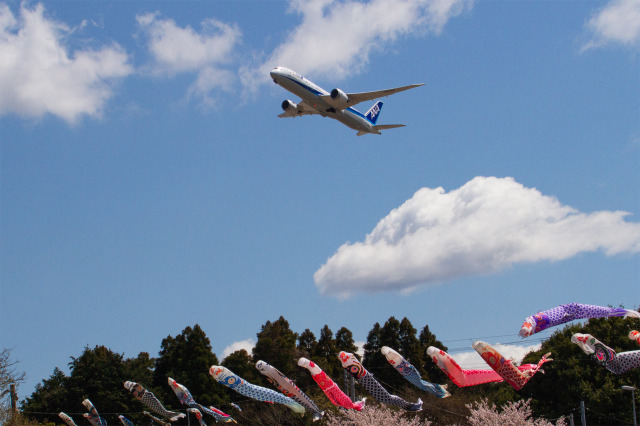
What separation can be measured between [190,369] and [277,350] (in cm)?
746

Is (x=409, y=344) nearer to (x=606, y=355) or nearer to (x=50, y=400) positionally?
(x=50, y=400)

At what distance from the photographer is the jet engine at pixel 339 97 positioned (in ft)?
141

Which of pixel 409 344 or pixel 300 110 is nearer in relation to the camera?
pixel 300 110

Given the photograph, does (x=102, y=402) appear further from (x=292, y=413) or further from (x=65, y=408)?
(x=292, y=413)

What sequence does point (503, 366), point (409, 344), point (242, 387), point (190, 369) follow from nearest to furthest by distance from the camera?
point (503, 366)
point (242, 387)
point (190, 369)
point (409, 344)

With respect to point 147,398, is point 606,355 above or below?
below

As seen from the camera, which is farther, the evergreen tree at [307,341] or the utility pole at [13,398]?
the evergreen tree at [307,341]

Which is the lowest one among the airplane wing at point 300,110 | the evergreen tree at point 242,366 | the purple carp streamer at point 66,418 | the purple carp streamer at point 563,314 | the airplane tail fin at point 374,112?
the purple carp streamer at point 66,418

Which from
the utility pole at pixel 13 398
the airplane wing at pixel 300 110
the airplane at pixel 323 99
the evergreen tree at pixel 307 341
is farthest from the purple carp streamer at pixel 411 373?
the evergreen tree at pixel 307 341

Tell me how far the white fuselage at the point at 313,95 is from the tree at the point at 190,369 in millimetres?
23319

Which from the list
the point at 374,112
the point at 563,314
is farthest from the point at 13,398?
the point at 374,112

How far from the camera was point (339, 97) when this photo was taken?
141 feet

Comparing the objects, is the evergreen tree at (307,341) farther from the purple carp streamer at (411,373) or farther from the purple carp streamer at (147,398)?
the purple carp streamer at (411,373)

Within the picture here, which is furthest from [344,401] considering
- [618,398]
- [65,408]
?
[65,408]
